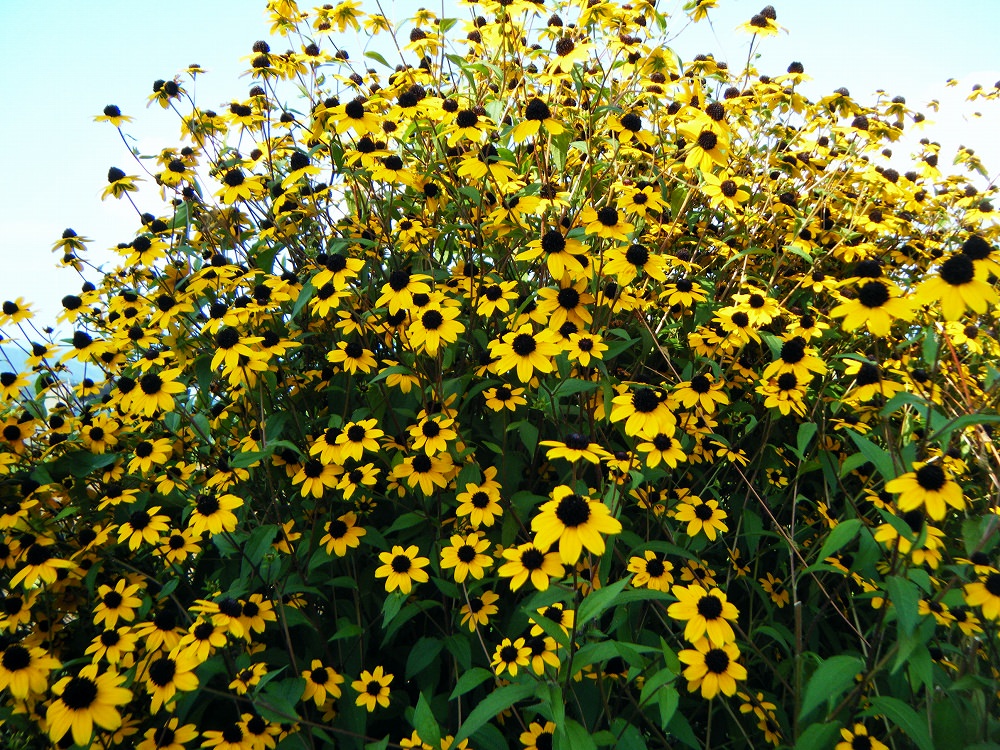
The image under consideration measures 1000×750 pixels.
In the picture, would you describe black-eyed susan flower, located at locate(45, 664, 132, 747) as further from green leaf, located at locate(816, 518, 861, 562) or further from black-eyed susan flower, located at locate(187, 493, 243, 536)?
green leaf, located at locate(816, 518, 861, 562)

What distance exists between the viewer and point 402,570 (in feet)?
6.63

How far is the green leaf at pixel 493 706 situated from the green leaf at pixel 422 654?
65 cm

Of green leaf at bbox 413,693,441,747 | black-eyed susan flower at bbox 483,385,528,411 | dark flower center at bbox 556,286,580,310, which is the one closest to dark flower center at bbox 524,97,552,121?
dark flower center at bbox 556,286,580,310

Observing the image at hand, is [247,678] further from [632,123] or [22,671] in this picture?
[632,123]

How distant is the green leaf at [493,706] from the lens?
1.42m

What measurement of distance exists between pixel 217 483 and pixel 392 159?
141 centimetres

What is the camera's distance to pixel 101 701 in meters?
1.63

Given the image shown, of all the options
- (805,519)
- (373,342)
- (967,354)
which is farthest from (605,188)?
(967,354)

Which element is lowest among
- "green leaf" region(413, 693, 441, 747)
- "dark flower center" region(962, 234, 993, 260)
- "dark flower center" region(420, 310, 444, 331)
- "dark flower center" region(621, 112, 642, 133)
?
"green leaf" region(413, 693, 441, 747)

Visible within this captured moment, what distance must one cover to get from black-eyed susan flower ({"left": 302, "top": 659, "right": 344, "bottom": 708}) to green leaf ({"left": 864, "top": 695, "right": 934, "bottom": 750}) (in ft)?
4.81

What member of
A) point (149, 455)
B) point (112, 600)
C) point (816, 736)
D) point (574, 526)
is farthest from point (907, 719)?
point (149, 455)

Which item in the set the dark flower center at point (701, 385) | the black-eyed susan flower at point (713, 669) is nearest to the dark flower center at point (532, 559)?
the black-eyed susan flower at point (713, 669)

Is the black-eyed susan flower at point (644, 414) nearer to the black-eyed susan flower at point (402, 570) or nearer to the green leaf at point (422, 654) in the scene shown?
the black-eyed susan flower at point (402, 570)

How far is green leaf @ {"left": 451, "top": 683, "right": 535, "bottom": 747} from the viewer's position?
142 centimetres
